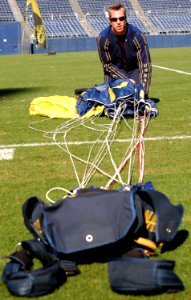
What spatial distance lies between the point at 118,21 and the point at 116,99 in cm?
109

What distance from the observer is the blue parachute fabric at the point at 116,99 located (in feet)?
24.3

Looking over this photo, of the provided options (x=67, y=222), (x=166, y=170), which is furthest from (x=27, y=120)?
(x=67, y=222)

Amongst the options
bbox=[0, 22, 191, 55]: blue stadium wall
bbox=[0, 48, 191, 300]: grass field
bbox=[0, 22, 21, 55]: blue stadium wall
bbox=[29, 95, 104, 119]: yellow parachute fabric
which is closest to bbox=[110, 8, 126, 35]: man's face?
bbox=[29, 95, 104, 119]: yellow parachute fabric

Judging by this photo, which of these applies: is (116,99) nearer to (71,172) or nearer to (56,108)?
(56,108)

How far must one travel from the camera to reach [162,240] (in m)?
3.14

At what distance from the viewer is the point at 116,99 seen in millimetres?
7469

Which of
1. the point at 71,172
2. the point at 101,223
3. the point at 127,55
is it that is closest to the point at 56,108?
the point at 127,55

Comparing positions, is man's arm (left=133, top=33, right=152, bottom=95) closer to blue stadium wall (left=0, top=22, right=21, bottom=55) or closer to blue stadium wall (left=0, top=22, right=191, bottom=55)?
blue stadium wall (left=0, top=22, right=191, bottom=55)

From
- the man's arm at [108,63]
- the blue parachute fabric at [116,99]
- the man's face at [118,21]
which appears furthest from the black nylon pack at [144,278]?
the man's arm at [108,63]

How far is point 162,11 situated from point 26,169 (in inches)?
2055

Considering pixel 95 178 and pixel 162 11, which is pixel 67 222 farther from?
pixel 162 11

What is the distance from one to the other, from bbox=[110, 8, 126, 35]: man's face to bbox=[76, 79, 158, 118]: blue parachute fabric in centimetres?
68

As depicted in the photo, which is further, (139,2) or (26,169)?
(139,2)

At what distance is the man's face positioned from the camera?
301 inches
